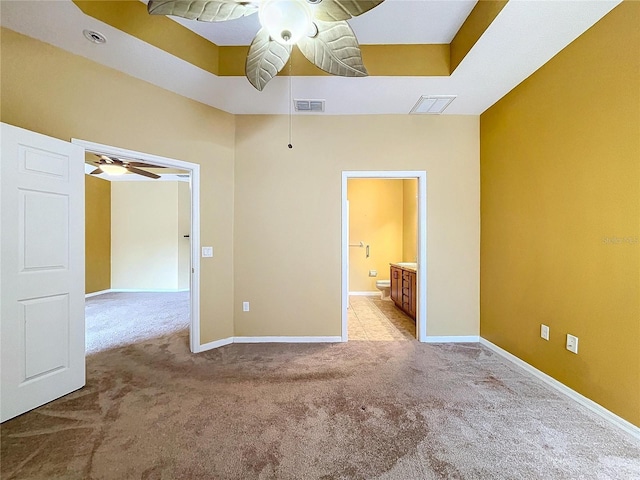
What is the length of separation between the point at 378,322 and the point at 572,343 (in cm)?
220

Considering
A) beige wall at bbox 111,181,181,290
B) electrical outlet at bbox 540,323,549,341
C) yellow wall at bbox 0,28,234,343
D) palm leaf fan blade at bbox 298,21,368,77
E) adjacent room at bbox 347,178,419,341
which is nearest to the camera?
palm leaf fan blade at bbox 298,21,368,77

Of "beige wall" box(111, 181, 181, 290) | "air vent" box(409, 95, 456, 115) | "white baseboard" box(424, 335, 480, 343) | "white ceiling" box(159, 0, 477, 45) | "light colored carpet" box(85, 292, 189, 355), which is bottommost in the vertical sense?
"light colored carpet" box(85, 292, 189, 355)

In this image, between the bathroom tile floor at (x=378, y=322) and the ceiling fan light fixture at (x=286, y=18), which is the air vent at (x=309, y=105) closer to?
the ceiling fan light fixture at (x=286, y=18)

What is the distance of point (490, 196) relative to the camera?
2869mm

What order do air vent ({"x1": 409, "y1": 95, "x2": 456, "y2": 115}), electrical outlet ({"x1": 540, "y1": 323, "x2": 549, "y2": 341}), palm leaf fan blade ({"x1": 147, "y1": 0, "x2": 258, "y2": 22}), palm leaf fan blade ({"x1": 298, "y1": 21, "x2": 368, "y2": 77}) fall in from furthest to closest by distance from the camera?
air vent ({"x1": 409, "y1": 95, "x2": 456, "y2": 115}) → electrical outlet ({"x1": 540, "y1": 323, "x2": 549, "y2": 341}) → palm leaf fan blade ({"x1": 298, "y1": 21, "x2": 368, "y2": 77}) → palm leaf fan blade ({"x1": 147, "y1": 0, "x2": 258, "y2": 22})

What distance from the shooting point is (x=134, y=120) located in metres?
2.38

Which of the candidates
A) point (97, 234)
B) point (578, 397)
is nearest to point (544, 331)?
point (578, 397)

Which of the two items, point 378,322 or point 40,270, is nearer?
point 40,270

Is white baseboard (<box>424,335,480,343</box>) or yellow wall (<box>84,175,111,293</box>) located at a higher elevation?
yellow wall (<box>84,175,111,293</box>)

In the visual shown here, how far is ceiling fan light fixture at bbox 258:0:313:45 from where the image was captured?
50.4 inches

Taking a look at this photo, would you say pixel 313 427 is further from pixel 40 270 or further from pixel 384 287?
pixel 384 287

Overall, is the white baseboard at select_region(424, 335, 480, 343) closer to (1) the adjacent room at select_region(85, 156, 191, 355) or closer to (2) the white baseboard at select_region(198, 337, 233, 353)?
(2) the white baseboard at select_region(198, 337, 233, 353)

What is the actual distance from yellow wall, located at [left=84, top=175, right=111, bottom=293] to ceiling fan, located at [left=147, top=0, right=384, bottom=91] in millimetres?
6114

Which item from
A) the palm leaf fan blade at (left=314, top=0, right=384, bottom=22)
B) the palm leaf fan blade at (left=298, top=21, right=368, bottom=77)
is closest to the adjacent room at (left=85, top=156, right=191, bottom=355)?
the palm leaf fan blade at (left=298, top=21, right=368, bottom=77)
